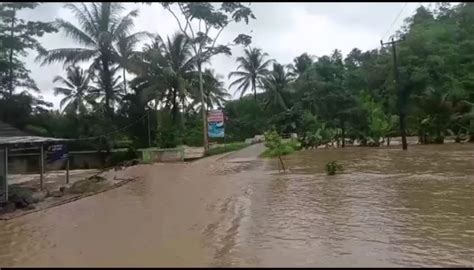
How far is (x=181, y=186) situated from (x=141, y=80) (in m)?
19.7

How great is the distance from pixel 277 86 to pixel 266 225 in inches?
1594

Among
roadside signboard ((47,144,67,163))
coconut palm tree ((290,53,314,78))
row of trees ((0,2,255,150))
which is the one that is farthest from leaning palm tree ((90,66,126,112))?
coconut palm tree ((290,53,314,78))

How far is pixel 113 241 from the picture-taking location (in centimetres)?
775

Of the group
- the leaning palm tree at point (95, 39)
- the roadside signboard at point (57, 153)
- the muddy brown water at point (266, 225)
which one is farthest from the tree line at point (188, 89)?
the muddy brown water at point (266, 225)

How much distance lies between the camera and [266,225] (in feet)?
28.3

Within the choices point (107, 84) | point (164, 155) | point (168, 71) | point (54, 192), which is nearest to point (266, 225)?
point (54, 192)

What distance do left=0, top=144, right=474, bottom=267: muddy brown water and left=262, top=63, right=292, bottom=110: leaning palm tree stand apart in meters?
31.9

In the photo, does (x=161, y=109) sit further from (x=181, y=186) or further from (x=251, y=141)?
(x=181, y=186)

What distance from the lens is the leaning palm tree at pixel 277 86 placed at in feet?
156

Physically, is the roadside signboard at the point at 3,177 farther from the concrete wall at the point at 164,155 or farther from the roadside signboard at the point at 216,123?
the roadside signboard at the point at 216,123

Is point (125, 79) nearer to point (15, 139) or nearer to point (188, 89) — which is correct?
point (188, 89)

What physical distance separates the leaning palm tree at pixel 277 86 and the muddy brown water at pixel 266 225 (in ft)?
105

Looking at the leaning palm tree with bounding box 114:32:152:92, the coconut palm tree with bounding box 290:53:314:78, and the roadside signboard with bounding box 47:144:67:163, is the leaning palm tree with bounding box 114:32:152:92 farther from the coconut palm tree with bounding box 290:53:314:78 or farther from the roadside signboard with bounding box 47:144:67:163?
the coconut palm tree with bounding box 290:53:314:78

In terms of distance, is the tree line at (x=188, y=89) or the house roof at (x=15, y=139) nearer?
the house roof at (x=15, y=139)
